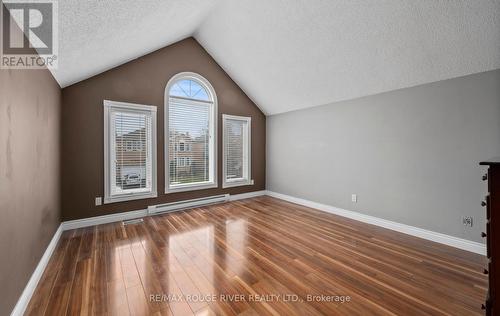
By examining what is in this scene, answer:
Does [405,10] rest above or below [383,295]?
above

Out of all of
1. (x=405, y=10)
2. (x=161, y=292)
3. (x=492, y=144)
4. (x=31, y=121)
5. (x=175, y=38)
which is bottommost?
(x=161, y=292)

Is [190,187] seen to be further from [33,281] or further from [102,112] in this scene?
[33,281]

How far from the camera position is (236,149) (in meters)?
4.82

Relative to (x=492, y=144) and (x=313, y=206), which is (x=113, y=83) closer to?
(x=313, y=206)

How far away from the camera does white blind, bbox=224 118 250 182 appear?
15.2ft

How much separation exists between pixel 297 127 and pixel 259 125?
1.08 meters

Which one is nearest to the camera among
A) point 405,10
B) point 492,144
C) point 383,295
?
point 383,295

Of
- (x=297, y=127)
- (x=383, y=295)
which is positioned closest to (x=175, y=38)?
(x=297, y=127)

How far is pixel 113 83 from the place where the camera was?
3270mm

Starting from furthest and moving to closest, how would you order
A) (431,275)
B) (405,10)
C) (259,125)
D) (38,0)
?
(259,125) → (405,10) → (431,275) → (38,0)

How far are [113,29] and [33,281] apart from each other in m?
2.42

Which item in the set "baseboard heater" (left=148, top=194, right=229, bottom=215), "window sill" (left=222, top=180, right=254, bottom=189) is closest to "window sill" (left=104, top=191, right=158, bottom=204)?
"baseboard heater" (left=148, top=194, right=229, bottom=215)

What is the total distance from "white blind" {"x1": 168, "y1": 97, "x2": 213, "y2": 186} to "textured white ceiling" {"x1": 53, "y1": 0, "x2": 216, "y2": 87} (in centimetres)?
114

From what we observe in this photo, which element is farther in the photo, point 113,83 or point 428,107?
point 113,83
